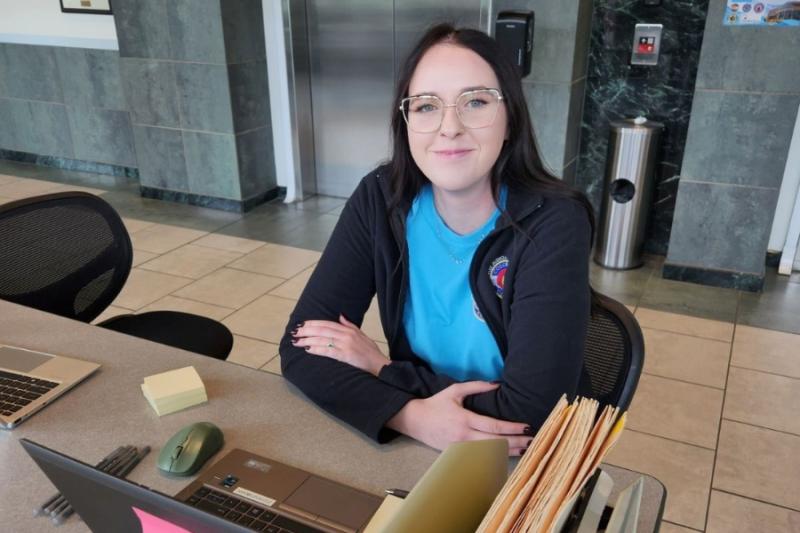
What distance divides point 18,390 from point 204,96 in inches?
135

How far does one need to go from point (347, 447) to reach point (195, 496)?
247 mm

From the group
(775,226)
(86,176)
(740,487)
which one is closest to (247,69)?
(86,176)

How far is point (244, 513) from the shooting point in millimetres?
914

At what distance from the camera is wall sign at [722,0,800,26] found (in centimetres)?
295

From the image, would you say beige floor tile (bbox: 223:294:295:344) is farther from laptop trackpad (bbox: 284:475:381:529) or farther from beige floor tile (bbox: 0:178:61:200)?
beige floor tile (bbox: 0:178:61:200)

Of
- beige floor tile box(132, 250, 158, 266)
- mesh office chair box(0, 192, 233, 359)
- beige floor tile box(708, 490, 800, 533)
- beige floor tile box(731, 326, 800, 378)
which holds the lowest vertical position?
beige floor tile box(132, 250, 158, 266)

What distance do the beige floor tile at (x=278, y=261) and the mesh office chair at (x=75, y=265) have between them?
5.37 ft

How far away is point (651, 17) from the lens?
3.43 metres

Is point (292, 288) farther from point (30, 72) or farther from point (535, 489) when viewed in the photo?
point (30, 72)

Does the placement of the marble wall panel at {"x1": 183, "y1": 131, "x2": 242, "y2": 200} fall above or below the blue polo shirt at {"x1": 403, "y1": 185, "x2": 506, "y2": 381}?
below

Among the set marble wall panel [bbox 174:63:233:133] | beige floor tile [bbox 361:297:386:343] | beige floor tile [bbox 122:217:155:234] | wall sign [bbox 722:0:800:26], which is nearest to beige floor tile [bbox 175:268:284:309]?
beige floor tile [bbox 361:297:386:343]

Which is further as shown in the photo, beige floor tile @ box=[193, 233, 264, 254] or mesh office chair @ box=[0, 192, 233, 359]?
beige floor tile @ box=[193, 233, 264, 254]

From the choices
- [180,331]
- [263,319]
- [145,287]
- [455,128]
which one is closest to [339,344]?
[455,128]

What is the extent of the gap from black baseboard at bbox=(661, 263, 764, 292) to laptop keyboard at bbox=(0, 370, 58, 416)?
3115mm
